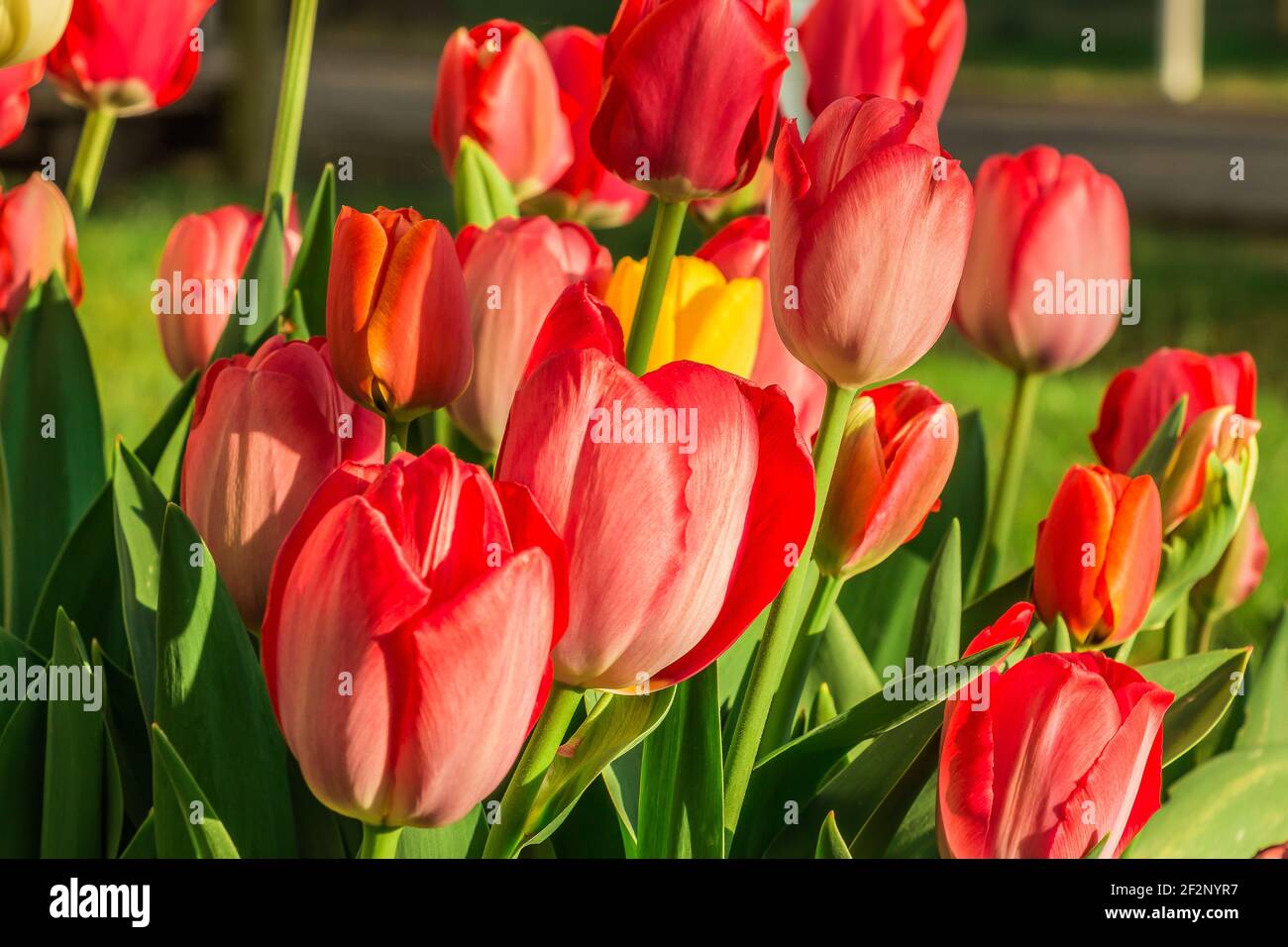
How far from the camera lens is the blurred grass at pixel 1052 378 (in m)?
2.52

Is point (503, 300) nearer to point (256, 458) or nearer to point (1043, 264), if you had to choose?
point (256, 458)

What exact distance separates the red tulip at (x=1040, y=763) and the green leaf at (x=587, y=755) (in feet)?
0.30

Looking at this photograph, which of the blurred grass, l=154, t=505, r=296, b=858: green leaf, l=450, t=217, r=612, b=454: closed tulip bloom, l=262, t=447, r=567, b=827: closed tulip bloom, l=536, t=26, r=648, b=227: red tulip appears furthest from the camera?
the blurred grass

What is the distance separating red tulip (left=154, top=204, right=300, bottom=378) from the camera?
0.76 metres

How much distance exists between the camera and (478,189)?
2.34 feet

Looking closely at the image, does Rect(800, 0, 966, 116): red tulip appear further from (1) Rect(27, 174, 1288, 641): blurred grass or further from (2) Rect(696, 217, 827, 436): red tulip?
(1) Rect(27, 174, 1288, 641): blurred grass

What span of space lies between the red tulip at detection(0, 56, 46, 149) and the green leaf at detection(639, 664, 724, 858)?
38 centimetres

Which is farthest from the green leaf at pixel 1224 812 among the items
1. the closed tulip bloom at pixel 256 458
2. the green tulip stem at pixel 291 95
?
the green tulip stem at pixel 291 95

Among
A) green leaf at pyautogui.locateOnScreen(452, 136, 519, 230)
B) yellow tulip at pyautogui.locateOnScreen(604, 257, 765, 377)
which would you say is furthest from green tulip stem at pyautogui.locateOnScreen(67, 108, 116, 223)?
yellow tulip at pyautogui.locateOnScreen(604, 257, 765, 377)

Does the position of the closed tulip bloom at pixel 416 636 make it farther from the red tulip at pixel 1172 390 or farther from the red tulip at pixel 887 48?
the red tulip at pixel 1172 390

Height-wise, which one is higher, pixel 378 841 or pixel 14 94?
pixel 14 94

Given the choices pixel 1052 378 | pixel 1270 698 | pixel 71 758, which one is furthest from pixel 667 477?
pixel 1052 378

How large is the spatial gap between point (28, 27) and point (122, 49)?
0.18 meters
